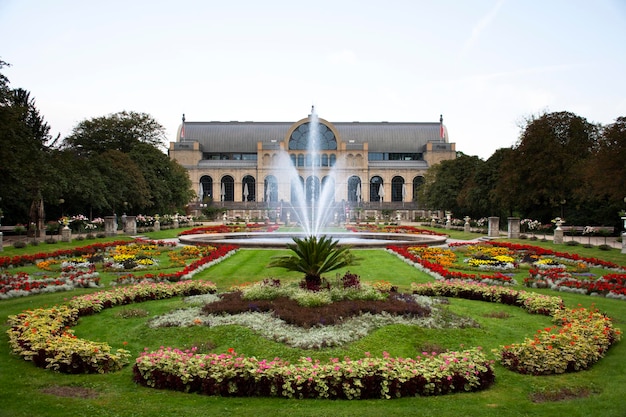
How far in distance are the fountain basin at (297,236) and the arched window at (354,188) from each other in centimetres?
5253

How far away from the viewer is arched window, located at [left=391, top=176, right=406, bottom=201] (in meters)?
86.8

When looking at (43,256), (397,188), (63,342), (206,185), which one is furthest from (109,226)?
(397,188)

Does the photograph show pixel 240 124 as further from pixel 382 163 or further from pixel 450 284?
pixel 450 284

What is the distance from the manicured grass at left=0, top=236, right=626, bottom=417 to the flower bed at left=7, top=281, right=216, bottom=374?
19 cm

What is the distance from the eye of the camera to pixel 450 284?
45.9 ft

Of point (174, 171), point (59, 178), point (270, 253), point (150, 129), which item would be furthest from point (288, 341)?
point (150, 129)

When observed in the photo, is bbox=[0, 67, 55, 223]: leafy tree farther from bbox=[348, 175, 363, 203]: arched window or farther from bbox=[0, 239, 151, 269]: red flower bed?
bbox=[348, 175, 363, 203]: arched window

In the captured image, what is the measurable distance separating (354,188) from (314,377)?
80.6 metres

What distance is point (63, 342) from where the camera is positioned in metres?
8.28

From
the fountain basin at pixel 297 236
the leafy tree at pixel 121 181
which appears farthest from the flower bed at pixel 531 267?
the leafy tree at pixel 121 181

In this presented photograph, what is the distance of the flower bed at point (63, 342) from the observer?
7.77 metres

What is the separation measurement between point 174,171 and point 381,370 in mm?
50200

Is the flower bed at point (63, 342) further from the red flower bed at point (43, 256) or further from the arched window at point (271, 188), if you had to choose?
the arched window at point (271, 188)

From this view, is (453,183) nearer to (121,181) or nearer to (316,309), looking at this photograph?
(121,181)
